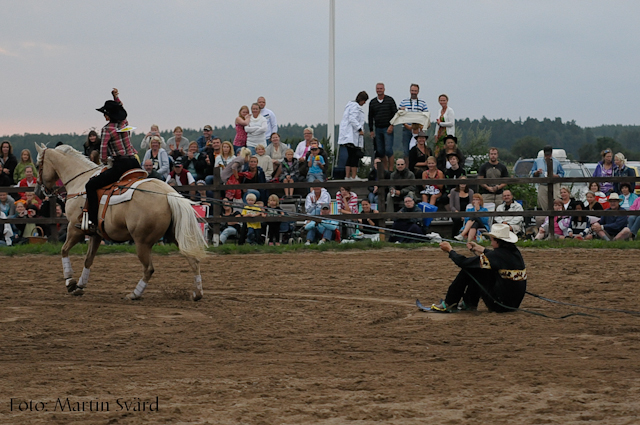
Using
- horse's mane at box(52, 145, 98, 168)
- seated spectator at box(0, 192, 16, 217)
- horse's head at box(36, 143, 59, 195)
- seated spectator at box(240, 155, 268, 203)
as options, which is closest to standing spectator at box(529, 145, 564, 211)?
seated spectator at box(240, 155, 268, 203)

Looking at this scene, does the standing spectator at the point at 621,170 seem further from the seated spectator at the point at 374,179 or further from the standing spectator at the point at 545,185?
the seated spectator at the point at 374,179

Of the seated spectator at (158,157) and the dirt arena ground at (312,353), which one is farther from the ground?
the seated spectator at (158,157)

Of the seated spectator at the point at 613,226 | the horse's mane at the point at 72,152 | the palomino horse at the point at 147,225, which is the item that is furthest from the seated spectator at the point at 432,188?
the horse's mane at the point at 72,152

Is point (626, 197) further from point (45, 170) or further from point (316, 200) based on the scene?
point (45, 170)

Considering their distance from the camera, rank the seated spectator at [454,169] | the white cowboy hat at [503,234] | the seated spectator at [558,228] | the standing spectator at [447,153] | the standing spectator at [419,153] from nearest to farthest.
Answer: the white cowboy hat at [503,234] → the seated spectator at [558,228] → the seated spectator at [454,169] → the standing spectator at [447,153] → the standing spectator at [419,153]

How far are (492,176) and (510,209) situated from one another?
49.8 inches

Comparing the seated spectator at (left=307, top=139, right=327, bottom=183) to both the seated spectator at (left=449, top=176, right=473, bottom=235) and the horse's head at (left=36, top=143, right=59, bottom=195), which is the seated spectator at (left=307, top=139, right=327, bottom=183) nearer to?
the seated spectator at (left=449, top=176, right=473, bottom=235)

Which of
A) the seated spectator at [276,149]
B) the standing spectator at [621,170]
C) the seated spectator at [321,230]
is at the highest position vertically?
the seated spectator at [276,149]

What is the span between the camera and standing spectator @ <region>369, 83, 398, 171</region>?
19109 mm

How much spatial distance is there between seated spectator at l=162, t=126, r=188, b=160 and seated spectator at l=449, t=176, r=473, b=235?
6.60 metres

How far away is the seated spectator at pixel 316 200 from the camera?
17.8 metres

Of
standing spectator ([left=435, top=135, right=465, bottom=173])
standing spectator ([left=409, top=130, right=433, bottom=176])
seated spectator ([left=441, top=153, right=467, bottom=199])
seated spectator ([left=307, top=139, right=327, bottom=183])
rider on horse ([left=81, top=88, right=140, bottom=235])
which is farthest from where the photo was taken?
standing spectator ([left=409, top=130, right=433, bottom=176])

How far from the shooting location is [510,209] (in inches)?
680

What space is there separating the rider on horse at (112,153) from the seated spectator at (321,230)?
664 cm
